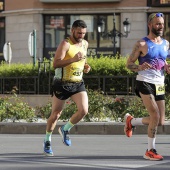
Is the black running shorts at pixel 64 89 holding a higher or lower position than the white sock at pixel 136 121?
higher

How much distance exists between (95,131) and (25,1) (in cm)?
2972

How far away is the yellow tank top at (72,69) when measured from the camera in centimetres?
1129

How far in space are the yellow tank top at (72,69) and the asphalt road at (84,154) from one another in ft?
3.49

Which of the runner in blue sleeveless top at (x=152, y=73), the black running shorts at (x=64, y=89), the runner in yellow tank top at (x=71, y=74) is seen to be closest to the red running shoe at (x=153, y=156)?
the runner in blue sleeveless top at (x=152, y=73)

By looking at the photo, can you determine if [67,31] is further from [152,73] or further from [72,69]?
[152,73]

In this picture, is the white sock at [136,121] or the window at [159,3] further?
the window at [159,3]

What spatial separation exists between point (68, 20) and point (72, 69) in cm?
3538

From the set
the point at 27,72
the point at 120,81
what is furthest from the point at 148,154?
the point at 27,72

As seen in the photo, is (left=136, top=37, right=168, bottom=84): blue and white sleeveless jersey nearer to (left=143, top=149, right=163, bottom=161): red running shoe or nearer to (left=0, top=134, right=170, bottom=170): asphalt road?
(left=143, top=149, right=163, bottom=161): red running shoe

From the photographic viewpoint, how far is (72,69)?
11.3m

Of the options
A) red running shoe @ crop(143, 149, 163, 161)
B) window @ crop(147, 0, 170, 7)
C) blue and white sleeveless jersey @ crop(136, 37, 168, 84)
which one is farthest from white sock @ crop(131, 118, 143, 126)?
window @ crop(147, 0, 170, 7)

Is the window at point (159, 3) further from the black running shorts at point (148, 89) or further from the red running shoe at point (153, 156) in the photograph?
the red running shoe at point (153, 156)

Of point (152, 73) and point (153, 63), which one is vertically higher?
point (153, 63)

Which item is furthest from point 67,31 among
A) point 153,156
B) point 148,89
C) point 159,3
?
point 153,156
